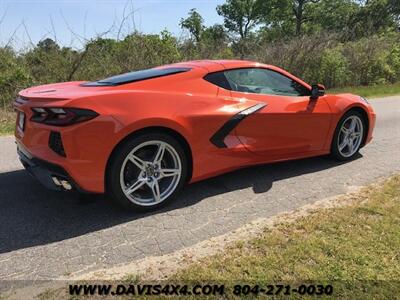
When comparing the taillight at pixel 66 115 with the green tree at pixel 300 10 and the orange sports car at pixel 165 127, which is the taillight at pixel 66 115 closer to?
the orange sports car at pixel 165 127

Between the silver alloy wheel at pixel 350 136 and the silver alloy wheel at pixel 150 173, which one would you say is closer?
the silver alloy wheel at pixel 150 173

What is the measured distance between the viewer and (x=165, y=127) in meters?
4.05

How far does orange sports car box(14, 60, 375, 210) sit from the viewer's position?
3.72 meters

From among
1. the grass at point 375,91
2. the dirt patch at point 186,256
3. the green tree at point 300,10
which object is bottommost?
the dirt patch at point 186,256

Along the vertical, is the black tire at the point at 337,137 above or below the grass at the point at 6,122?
above

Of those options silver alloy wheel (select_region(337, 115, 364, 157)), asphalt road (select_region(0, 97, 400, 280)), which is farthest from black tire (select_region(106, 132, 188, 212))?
silver alloy wheel (select_region(337, 115, 364, 157))

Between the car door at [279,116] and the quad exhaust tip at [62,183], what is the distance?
1.81 m

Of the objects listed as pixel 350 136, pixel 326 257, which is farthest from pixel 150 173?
pixel 350 136

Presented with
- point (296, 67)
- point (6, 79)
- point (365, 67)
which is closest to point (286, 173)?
point (6, 79)

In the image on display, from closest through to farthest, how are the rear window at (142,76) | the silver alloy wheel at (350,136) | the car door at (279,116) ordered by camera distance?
the rear window at (142,76) → the car door at (279,116) → the silver alloy wheel at (350,136)

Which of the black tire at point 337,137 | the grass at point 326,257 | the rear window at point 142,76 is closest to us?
the grass at point 326,257

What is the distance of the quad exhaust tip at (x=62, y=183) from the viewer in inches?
147

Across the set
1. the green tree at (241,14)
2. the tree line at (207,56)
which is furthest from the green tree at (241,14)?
the tree line at (207,56)

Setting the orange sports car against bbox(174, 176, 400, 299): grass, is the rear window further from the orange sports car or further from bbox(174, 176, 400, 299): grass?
bbox(174, 176, 400, 299): grass
